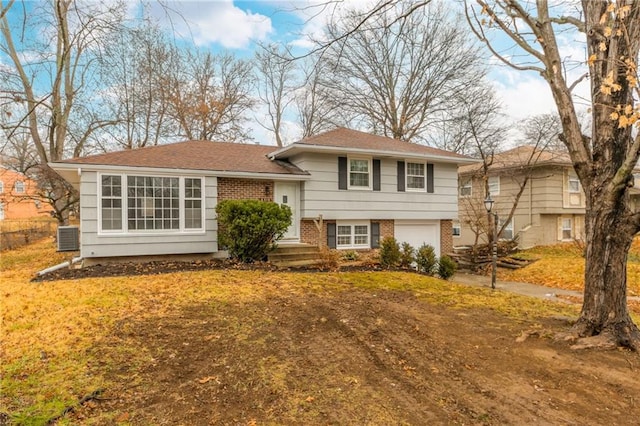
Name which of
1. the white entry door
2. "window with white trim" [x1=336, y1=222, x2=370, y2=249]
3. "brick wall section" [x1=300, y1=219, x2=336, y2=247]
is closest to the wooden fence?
the white entry door

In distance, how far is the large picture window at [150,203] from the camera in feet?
32.6

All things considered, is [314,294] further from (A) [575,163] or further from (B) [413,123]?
(B) [413,123]

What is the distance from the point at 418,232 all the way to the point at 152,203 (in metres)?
9.82

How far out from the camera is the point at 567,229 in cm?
1948

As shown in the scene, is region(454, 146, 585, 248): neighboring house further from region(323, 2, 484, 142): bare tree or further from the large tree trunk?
the large tree trunk

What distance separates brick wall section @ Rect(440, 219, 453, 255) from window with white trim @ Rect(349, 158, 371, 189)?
4.09 meters

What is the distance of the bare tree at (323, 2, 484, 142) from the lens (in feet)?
67.3

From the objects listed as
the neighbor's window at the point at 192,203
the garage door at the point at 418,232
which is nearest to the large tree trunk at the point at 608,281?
the garage door at the point at 418,232

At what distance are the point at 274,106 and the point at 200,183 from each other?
17.0 metres

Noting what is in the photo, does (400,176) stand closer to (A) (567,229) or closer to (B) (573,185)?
(B) (573,185)

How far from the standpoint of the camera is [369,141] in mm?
14047

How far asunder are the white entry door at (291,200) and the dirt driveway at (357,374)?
275 inches

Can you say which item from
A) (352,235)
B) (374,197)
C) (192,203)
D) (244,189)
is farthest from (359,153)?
(192,203)

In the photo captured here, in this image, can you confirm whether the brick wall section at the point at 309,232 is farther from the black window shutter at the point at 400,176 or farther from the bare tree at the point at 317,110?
the bare tree at the point at 317,110
